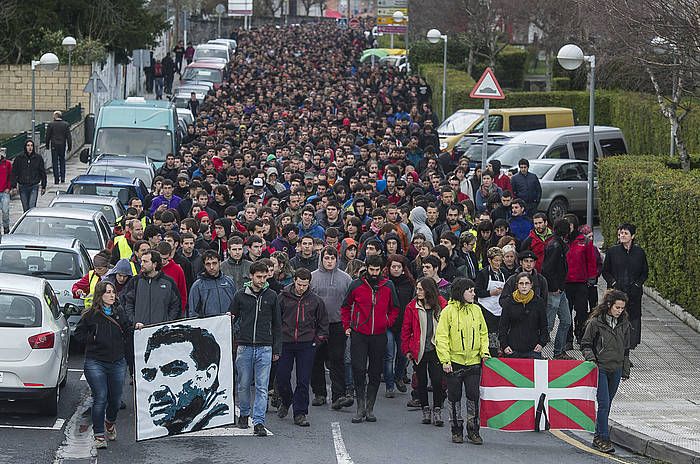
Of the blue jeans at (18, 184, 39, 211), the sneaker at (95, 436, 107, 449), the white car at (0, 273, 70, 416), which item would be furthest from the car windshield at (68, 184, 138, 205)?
the sneaker at (95, 436, 107, 449)

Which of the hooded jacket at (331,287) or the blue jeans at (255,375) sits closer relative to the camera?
Answer: the blue jeans at (255,375)

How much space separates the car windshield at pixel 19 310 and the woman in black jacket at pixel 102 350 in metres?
0.91

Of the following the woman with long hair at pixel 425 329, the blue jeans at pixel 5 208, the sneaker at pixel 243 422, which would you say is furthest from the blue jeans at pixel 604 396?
the blue jeans at pixel 5 208

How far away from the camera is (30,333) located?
1370 cm

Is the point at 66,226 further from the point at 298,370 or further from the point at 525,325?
the point at 525,325

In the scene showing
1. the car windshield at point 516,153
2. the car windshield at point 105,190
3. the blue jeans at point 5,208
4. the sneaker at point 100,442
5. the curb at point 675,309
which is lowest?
the sneaker at point 100,442

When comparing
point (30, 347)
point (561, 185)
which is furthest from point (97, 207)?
point (561, 185)

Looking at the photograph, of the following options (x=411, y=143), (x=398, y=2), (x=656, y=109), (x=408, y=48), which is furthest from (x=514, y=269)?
(x=398, y=2)

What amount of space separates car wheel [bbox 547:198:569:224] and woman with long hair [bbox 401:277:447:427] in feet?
47.4

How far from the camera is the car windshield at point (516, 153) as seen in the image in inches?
1172

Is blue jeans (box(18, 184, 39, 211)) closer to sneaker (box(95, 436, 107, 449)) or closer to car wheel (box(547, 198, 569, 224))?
car wheel (box(547, 198, 569, 224))

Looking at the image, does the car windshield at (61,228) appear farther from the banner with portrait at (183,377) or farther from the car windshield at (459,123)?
the car windshield at (459,123)

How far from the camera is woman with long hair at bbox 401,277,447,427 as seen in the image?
14039mm

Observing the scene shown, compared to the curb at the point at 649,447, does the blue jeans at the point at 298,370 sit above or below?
above
